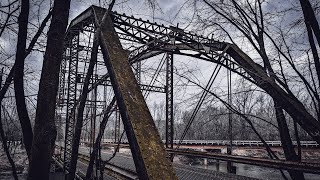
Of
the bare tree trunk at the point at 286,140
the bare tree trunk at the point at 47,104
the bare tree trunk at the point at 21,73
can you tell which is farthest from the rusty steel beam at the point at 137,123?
the bare tree trunk at the point at 286,140

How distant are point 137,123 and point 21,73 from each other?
2.84 meters

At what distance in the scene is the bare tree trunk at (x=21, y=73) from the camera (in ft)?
12.4

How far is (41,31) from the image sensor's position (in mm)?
4480

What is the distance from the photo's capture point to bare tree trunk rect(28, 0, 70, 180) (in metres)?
2.72

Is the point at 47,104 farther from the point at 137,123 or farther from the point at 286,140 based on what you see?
the point at 286,140

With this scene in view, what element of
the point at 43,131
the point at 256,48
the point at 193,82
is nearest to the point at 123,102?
the point at 43,131

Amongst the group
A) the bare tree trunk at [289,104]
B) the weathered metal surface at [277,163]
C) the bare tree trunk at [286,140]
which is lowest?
the weathered metal surface at [277,163]

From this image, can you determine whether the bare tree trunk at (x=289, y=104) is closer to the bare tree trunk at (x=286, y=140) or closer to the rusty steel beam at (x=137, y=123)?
the bare tree trunk at (x=286, y=140)

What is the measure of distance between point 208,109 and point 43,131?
3.00m

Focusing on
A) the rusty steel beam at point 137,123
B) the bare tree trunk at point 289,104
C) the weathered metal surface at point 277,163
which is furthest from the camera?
the bare tree trunk at point 289,104

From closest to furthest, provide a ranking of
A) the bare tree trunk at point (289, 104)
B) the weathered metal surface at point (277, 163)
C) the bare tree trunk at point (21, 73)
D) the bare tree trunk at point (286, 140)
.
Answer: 1. the bare tree trunk at point (21, 73)
2. the weathered metal surface at point (277, 163)
3. the bare tree trunk at point (286, 140)
4. the bare tree trunk at point (289, 104)

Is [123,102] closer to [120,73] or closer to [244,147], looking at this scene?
[120,73]

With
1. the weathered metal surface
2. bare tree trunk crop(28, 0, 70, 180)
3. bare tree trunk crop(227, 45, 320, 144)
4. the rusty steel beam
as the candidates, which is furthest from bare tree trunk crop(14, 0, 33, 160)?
the weathered metal surface

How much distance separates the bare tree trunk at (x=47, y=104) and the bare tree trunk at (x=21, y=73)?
1.17m
